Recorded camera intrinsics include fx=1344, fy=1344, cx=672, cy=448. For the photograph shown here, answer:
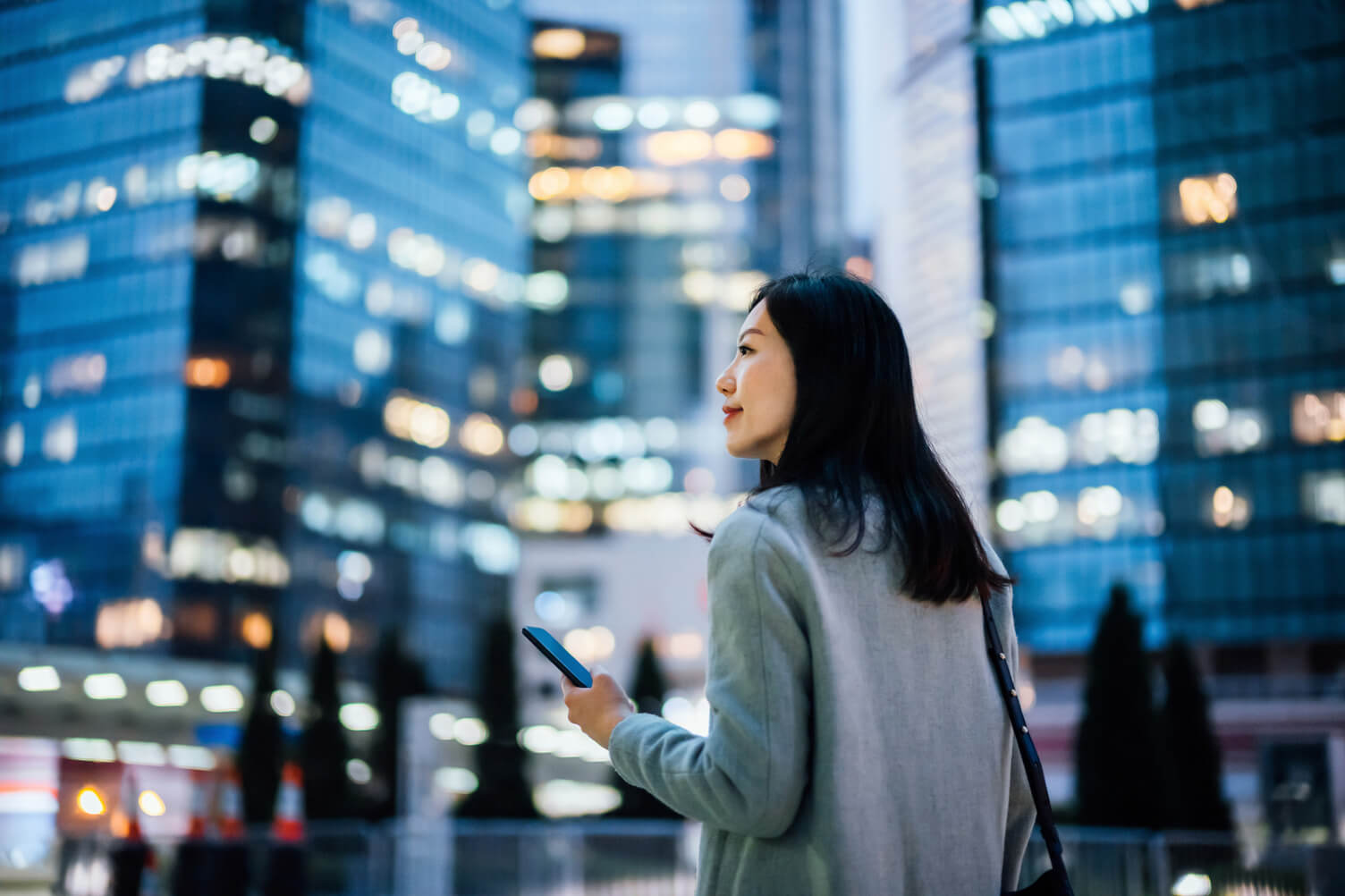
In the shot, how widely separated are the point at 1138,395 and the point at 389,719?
3218 cm

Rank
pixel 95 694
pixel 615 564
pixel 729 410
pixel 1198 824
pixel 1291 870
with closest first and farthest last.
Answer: pixel 729 410
pixel 1291 870
pixel 1198 824
pixel 95 694
pixel 615 564

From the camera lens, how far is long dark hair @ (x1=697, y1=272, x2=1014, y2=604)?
1821 millimetres

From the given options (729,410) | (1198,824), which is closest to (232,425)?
(1198,824)

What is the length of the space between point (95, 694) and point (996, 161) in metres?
38.1

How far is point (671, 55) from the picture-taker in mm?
98562

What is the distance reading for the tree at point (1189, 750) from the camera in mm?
19047

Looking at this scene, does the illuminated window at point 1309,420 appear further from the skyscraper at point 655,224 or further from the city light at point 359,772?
the skyscraper at point 655,224

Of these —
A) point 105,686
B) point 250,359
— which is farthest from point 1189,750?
point 250,359

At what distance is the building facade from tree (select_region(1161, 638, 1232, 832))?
28.8m

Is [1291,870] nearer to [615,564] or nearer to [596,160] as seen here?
[615,564]

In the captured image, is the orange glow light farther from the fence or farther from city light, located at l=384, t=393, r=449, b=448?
the fence

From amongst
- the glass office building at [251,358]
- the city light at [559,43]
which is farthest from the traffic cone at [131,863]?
the city light at [559,43]

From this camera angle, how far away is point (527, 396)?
3615 inches

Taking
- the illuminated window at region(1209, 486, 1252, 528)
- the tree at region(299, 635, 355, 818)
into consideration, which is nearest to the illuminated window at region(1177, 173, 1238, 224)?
the illuminated window at region(1209, 486, 1252, 528)
